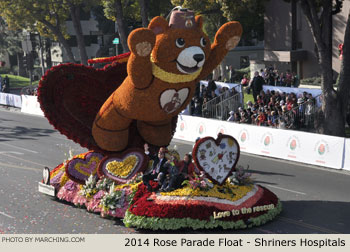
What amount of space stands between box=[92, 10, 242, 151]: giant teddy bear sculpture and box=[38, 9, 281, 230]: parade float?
27 mm

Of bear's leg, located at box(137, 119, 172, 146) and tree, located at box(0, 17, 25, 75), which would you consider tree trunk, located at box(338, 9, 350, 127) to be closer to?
bear's leg, located at box(137, 119, 172, 146)

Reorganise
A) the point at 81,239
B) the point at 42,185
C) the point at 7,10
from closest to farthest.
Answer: the point at 81,239
the point at 42,185
the point at 7,10

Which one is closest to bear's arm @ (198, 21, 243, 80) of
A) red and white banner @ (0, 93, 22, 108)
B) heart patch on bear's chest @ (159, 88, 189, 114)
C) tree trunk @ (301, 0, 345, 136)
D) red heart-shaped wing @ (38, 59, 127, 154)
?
heart patch on bear's chest @ (159, 88, 189, 114)

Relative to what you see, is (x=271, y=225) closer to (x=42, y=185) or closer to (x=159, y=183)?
(x=159, y=183)

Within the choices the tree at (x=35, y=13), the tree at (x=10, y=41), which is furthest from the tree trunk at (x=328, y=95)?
the tree at (x=10, y=41)

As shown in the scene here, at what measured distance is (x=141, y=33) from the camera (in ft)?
49.4

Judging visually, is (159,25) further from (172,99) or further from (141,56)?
(172,99)

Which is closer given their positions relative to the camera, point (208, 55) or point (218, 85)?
point (208, 55)

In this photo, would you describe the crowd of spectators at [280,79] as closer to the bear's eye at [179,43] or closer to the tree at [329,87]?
the tree at [329,87]

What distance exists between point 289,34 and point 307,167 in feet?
56.1

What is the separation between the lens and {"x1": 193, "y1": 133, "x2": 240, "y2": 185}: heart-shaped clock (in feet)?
50.8

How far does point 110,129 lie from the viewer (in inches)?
677

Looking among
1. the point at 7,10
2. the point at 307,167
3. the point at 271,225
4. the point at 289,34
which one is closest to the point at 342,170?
the point at 307,167

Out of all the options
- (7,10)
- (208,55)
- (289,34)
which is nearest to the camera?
(208,55)
